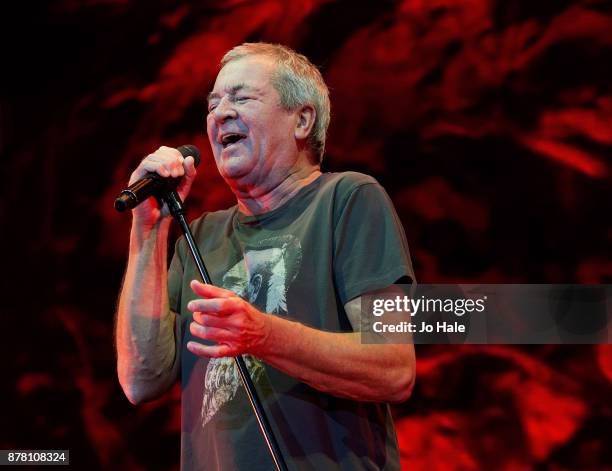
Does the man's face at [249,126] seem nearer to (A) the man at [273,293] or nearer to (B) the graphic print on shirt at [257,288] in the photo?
(A) the man at [273,293]

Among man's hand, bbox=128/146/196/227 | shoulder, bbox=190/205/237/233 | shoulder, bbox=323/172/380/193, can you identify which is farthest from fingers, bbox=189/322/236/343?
shoulder, bbox=190/205/237/233

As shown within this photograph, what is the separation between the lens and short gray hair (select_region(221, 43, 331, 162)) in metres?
1.54

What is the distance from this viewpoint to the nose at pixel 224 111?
57.9 inches

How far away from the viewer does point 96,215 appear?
2.33m

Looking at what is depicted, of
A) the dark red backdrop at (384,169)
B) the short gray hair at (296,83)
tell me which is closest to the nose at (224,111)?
the short gray hair at (296,83)

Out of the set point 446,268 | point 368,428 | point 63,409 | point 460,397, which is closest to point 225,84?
point 368,428

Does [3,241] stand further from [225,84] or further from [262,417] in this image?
[262,417]

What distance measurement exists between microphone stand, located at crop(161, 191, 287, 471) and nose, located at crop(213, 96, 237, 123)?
27 centimetres

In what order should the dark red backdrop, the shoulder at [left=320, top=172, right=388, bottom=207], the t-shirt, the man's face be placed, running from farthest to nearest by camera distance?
the dark red backdrop < the man's face < the shoulder at [left=320, top=172, right=388, bottom=207] < the t-shirt

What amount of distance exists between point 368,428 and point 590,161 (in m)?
1.13

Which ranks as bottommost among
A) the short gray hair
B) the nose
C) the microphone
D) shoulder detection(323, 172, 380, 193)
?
the microphone

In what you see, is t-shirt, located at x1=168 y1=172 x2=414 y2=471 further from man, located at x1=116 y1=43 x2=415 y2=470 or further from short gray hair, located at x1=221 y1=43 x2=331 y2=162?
short gray hair, located at x1=221 y1=43 x2=331 y2=162

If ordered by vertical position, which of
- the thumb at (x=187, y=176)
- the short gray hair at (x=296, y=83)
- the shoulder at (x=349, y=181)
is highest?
the short gray hair at (x=296, y=83)

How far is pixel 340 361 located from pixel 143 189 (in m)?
0.40
